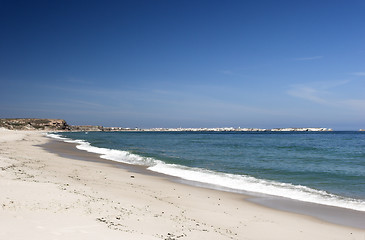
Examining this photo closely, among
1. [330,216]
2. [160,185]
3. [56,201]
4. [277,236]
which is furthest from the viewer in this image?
[160,185]

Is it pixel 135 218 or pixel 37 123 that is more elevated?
pixel 37 123

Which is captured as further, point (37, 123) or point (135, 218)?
point (37, 123)

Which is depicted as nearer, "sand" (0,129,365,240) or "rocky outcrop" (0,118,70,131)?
"sand" (0,129,365,240)

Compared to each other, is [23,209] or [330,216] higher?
[23,209]

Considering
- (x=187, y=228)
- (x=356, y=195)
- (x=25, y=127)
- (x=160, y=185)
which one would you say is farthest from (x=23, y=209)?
(x=25, y=127)

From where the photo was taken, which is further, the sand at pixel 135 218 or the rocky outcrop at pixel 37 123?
the rocky outcrop at pixel 37 123

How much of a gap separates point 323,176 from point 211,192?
8524 mm

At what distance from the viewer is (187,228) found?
672 centimetres

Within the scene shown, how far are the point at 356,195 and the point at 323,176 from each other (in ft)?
15.3

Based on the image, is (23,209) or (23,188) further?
(23,188)

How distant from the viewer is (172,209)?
8.58 metres

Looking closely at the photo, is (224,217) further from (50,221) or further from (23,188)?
(23,188)

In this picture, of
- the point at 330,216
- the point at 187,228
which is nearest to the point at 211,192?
the point at 330,216

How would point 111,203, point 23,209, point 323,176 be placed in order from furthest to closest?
point 323,176
point 111,203
point 23,209
